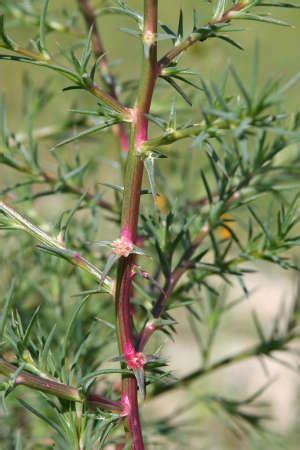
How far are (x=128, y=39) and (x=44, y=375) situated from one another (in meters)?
3.66

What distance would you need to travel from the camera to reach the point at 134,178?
51 cm

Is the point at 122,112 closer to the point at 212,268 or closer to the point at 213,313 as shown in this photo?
the point at 212,268

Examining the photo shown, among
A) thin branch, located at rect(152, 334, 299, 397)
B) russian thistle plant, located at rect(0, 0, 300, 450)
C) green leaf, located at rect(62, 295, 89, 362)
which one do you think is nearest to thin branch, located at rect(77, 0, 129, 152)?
russian thistle plant, located at rect(0, 0, 300, 450)

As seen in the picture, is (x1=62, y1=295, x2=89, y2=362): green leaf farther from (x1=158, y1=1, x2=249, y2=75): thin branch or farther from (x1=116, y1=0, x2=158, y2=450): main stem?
(x1=158, y1=1, x2=249, y2=75): thin branch

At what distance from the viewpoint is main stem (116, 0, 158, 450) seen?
1.65 feet

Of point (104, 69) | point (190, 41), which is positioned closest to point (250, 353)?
point (104, 69)

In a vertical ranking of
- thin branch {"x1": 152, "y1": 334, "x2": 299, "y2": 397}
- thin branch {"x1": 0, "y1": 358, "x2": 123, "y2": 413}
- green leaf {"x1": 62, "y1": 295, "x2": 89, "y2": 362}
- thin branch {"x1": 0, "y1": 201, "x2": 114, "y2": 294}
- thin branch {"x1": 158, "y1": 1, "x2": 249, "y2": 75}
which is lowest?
thin branch {"x1": 152, "y1": 334, "x2": 299, "y2": 397}

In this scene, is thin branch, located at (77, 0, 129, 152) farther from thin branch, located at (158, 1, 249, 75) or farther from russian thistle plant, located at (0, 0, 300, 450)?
thin branch, located at (158, 1, 249, 75)

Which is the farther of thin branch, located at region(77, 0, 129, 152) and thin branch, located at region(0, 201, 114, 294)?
thin branch, located at region(77, 0, 129, 152)

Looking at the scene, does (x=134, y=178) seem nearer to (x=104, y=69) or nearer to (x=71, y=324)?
(x=71, y=324)

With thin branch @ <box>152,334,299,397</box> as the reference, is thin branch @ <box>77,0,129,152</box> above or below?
above

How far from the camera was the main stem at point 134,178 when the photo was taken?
0.50m

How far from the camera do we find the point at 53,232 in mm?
590

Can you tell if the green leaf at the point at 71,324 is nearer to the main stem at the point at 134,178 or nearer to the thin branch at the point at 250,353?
the main stem at the point at 134,178
